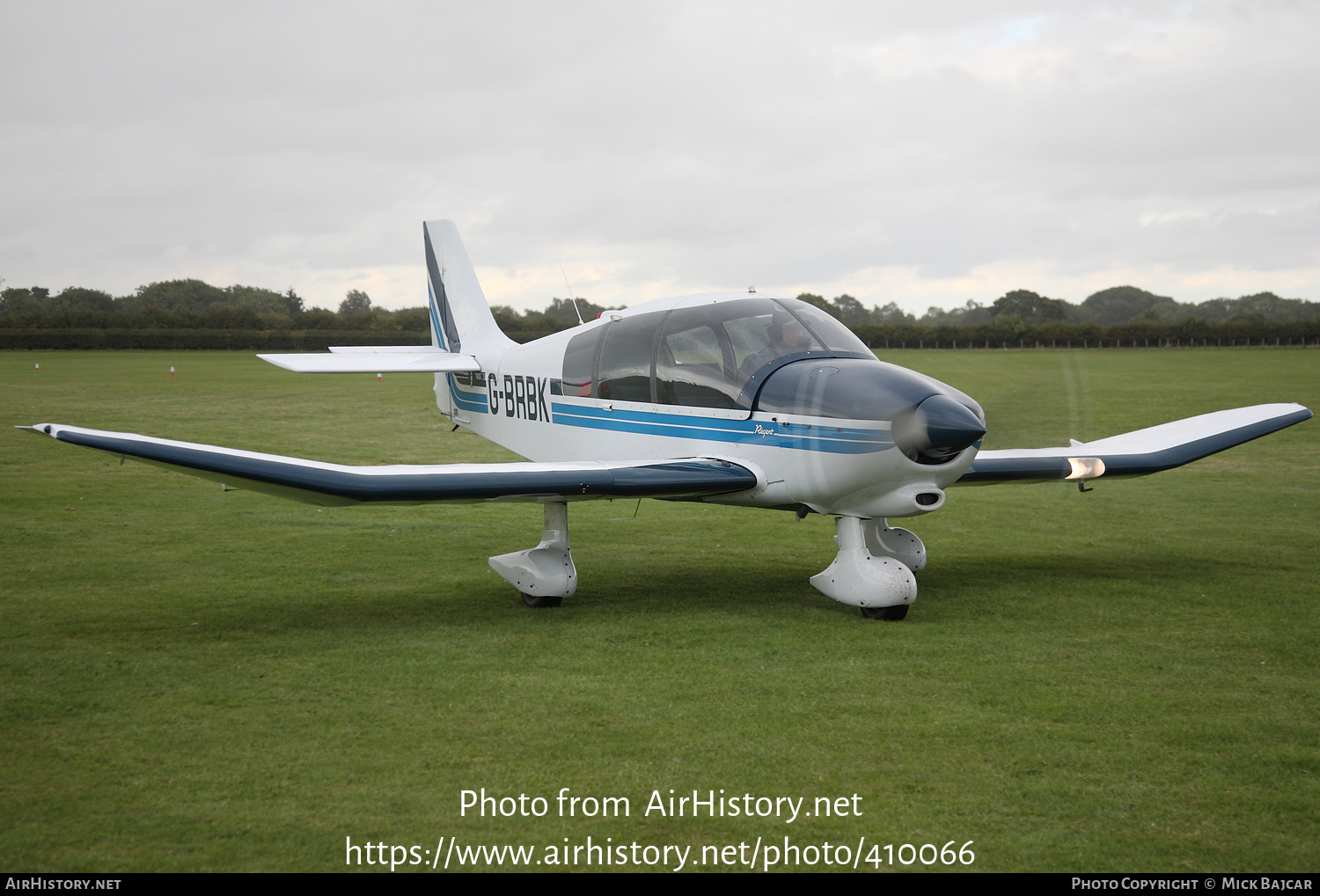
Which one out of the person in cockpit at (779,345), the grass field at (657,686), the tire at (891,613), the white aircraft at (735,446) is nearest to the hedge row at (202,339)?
the grass field at (657,686)

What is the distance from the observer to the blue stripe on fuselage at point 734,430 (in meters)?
6.43

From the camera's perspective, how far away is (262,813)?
384 centimetres

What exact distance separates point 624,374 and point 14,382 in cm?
3168

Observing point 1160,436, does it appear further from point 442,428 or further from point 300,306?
point 300,306

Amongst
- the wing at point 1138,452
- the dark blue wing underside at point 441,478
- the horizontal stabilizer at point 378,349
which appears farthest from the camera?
the horizontal stabilizer at point 378,349

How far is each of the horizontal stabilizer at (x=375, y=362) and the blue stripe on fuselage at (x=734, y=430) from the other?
216cm

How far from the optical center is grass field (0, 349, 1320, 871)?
379 centimetres

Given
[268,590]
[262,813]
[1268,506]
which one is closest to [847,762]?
[262,813]

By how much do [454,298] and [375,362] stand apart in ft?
6.66

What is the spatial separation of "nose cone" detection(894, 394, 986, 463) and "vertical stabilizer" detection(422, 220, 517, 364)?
588cm

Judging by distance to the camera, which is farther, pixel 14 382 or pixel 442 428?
pixel 14 382

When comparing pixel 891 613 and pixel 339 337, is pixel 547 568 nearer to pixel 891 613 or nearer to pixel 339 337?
pixel 891 613

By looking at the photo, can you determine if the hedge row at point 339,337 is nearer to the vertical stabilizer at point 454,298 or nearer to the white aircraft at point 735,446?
the vertical stabilizer at point 454,298

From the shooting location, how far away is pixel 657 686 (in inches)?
213
